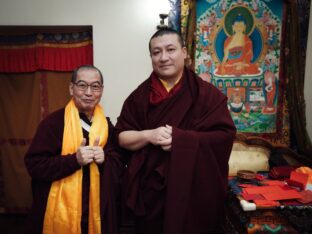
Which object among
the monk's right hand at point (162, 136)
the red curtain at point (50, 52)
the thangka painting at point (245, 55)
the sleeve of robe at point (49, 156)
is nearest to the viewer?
the monk's right hand at point (162, 136)

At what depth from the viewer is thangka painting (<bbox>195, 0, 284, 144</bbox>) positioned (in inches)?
81.6

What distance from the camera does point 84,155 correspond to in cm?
117

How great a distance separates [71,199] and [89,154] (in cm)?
25

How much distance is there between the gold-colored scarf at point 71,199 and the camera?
1.20 meters

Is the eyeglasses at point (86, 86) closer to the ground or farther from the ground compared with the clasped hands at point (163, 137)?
farther from the ground

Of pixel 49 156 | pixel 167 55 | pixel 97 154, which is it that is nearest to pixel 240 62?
pixel 167 55

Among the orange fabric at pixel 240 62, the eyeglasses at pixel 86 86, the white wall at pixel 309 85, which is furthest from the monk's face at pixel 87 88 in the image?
the white wall at pixel 309 85

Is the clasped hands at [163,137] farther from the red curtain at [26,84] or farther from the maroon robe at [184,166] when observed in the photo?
the red curtain at [26,84]

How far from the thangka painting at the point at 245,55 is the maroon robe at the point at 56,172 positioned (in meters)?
1.31

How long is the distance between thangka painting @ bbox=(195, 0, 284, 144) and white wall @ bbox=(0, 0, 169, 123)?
1.59ft

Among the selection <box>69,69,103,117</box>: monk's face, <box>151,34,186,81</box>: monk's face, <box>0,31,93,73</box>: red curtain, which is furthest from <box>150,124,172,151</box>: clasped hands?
<box>0,31,93,73</box>: red curtain

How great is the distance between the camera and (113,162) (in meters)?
1.28

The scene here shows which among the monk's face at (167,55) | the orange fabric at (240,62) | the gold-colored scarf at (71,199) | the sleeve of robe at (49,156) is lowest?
the gold-colored scarf at (71,199)

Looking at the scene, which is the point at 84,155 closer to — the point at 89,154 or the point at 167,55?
the point at 89,154
